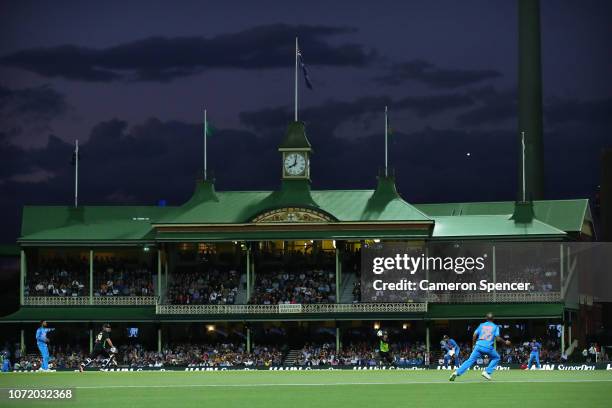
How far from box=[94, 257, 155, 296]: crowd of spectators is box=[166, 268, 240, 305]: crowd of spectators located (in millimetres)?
1581

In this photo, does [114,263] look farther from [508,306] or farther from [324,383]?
[324,383]

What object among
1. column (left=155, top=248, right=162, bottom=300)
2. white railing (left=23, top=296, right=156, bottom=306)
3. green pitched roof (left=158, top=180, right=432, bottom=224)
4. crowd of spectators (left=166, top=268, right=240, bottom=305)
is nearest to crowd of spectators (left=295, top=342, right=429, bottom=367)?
crowd of spectators (left=166, top=268, right=240, bottom=305)

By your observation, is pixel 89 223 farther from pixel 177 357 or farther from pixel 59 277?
pixel 177 357

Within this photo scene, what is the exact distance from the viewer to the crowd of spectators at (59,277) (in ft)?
252

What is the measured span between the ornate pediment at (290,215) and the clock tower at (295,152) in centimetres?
358

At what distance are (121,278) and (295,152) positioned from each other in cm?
1362

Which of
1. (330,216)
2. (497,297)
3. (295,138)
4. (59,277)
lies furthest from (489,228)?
(59,277)

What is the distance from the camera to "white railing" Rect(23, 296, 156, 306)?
7550 centimetres

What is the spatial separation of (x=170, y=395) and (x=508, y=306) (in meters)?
42.5

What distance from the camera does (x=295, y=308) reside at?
241ft

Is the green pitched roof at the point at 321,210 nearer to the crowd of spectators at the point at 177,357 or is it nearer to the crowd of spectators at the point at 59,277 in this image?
the crowd of spectators at the point at 59,277

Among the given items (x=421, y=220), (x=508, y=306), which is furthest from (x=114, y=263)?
(x=508, y=306)

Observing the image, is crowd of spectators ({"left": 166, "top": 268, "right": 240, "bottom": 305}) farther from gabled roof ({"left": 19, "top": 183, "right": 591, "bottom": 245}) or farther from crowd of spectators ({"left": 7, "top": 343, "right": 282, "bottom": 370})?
gabled roof ({"left": 19, "top": 183, "right": 591, "bottom": 245})

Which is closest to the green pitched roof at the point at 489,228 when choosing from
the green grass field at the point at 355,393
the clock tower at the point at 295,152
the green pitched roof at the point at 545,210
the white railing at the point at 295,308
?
the green pitched roof at the point at 545,210
